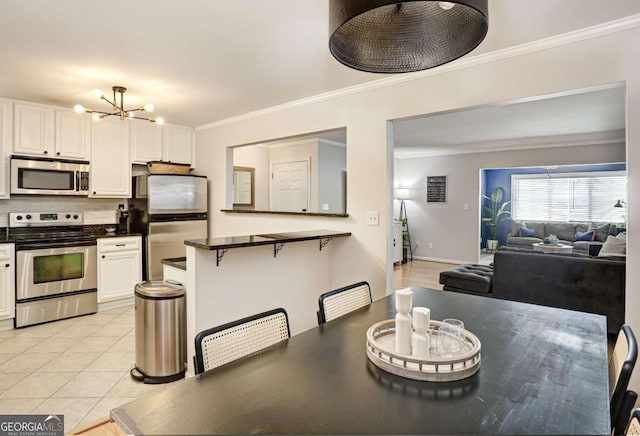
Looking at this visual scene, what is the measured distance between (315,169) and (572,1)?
471cm

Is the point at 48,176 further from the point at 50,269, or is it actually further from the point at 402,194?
the point at 402,194

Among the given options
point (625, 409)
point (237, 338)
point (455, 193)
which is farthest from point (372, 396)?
point (455, 193)

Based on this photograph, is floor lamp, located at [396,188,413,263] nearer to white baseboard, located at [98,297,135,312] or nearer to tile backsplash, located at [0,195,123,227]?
white baseboard, located at [98,297,135,312]

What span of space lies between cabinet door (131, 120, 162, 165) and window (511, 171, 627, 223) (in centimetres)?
781

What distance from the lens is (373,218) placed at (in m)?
3.28

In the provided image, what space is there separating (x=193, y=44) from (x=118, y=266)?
9.58 ft

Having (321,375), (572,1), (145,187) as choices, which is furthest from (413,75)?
(145,187)

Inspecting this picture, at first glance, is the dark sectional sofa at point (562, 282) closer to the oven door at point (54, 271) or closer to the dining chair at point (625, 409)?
the dining chair at point (625, 409)

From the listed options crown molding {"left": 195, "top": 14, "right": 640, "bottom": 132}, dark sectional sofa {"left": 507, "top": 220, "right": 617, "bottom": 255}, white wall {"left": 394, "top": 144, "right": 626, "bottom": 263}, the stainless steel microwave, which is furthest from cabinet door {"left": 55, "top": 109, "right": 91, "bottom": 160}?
dark sectional sofa {"left": 507, "top": 220, "right": 617, "bottom": 255}

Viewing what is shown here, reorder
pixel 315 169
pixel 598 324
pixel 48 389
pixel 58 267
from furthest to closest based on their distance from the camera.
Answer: pixel 315 169 → pixel 58 267 → pixel 48 389 → pixel 598 324

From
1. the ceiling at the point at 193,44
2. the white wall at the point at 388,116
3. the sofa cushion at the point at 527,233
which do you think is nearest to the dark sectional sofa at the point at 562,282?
the white wall at the point at 388,116

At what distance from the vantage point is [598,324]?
166cm

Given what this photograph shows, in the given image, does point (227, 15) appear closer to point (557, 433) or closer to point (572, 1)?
point (572, 1)

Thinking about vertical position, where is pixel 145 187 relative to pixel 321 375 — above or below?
above
